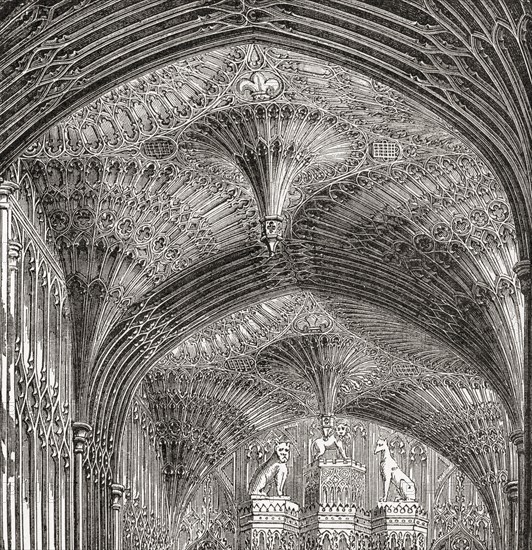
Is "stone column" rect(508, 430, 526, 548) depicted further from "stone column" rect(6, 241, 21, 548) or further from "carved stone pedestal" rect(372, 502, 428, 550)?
"stone column" rect(6, 241, 21, 548)

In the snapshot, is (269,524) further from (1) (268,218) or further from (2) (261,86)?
(2) (261,86)

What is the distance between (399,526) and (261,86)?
69.4ft

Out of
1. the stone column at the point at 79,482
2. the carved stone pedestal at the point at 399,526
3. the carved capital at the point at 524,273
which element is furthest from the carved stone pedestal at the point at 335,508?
the carved capital at the point at 524,273

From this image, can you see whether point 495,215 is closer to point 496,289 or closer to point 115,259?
point 496,289

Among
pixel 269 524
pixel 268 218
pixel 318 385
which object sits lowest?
pixel 269 524

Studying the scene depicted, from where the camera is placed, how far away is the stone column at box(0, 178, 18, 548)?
2506 centimetres

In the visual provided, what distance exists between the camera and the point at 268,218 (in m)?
29.0

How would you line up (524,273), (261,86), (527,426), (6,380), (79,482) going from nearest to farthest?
(527,426), (524,273), (6,380), (261,86), (79,482)

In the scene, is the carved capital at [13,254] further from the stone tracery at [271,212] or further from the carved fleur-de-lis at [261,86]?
the carved fleur-de-lis at [261,86]

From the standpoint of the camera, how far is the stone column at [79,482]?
1174 inches

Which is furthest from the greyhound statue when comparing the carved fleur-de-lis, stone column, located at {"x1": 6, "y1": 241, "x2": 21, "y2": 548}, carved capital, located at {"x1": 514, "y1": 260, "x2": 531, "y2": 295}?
carved capital, located at {"x1": 514, "y1": 260, "x2": 531, "y2": 295}

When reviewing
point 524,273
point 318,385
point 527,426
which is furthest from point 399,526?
point 524,273

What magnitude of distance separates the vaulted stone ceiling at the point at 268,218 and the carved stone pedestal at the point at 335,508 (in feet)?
25.2

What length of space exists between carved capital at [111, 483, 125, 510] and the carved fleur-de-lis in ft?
31.2
